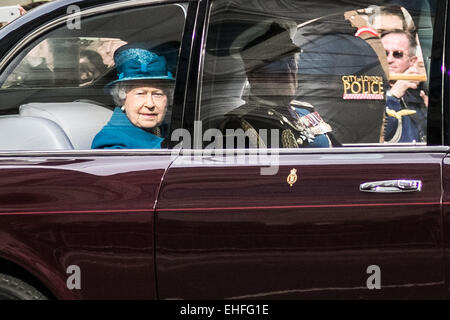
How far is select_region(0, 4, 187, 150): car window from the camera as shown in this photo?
3682mm

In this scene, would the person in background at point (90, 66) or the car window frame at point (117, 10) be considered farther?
the person in background at point (90, 66)

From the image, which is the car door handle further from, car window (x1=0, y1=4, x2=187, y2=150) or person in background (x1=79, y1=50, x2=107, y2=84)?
person in background (x1=79, y1=50, x2=107, y2=84)

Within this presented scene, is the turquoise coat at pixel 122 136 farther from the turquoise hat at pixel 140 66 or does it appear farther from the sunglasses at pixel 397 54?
the sunglasses at pixel 397 54

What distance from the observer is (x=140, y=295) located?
3502 mm

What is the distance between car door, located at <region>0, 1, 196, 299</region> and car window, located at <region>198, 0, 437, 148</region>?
6.5 inches

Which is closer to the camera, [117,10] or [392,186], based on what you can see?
[392,186]

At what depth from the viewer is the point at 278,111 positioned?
11.7 feet

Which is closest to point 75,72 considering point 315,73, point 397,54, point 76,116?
point 76,116

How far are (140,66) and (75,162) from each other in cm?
46

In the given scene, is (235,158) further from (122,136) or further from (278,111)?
(122,136)

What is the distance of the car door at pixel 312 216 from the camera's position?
3.34 m

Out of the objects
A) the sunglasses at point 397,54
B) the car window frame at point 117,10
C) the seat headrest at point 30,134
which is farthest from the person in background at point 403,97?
the seat headrest at point 30,134

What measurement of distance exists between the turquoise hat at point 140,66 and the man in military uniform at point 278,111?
1.10 ft

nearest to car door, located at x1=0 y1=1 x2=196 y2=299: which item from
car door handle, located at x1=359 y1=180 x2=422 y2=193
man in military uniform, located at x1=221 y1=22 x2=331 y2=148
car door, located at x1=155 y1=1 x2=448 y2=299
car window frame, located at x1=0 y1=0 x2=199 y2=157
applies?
car window frame, located at x1=0 y1=0 x2=199 y2=157
